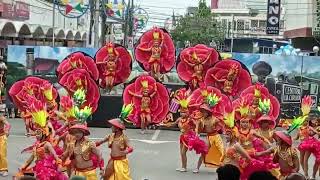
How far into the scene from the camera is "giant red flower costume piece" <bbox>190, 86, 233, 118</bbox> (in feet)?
43.5

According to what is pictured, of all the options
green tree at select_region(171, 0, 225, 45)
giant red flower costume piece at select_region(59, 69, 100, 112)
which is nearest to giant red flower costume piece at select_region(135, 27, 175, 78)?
giant red flower costume piece at select_region(59, 69, 100, 112)

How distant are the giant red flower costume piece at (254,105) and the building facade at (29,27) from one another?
14.5 m

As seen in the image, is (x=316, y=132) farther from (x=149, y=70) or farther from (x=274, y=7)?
(x=274, y=7)

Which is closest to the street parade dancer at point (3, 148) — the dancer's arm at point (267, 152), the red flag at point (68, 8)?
the dancer's arm at point (267, 152)

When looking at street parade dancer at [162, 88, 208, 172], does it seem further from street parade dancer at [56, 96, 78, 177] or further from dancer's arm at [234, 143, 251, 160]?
dancer's arm at [234, 143, 251, 160]

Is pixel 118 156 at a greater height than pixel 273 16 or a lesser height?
lesser

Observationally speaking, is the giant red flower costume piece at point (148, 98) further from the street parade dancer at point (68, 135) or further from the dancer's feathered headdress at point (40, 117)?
the dancer's feathered headdress at point (40, 117)

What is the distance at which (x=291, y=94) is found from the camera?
21141 mm

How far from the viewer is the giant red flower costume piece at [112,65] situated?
19.7 metres

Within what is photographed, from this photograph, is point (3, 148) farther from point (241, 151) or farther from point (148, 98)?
point (148, 98)

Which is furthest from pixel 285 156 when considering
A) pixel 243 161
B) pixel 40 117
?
pixel 40 117

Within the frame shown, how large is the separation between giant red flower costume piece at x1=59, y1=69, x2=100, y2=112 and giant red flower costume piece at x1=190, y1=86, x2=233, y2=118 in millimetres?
4302

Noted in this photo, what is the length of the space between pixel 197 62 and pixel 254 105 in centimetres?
568

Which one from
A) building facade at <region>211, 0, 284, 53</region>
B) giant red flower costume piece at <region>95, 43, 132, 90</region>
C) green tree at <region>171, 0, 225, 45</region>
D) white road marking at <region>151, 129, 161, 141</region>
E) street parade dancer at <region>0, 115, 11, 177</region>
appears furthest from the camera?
building facade at <region>211, 0, 284, 53</region>
